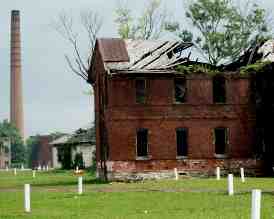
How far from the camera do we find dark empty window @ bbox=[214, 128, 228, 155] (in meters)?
46.7

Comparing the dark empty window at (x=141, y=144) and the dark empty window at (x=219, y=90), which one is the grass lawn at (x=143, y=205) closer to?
the dark empty window at (x=141, y=144)

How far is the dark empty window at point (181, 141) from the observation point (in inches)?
1820

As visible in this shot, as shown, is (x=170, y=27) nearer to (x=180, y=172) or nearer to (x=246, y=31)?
(x=246, y=31)

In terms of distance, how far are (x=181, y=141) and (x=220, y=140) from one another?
241cm

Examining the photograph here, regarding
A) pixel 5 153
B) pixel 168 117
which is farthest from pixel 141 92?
pixel 5 153

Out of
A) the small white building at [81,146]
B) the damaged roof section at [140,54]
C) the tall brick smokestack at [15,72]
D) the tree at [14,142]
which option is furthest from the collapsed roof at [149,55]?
the tree at [14,142]

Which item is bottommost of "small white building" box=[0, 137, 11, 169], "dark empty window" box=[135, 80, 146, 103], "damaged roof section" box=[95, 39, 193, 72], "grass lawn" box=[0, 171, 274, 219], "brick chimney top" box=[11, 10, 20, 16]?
"grass lawn" box=[0, 171, 274, 219]

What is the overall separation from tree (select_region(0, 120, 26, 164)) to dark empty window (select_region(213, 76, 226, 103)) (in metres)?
78.1

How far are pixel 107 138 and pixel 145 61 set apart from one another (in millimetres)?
5084

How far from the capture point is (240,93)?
46875mm

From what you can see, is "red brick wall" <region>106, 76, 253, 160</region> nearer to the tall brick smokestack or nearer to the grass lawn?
the grass lawn

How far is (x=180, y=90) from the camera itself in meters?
46.6

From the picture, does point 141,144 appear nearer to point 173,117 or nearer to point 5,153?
point 173,117

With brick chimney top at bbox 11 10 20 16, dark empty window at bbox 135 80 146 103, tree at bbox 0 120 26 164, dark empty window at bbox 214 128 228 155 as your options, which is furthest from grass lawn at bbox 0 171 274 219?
tree at bbox 0 120 26 164
